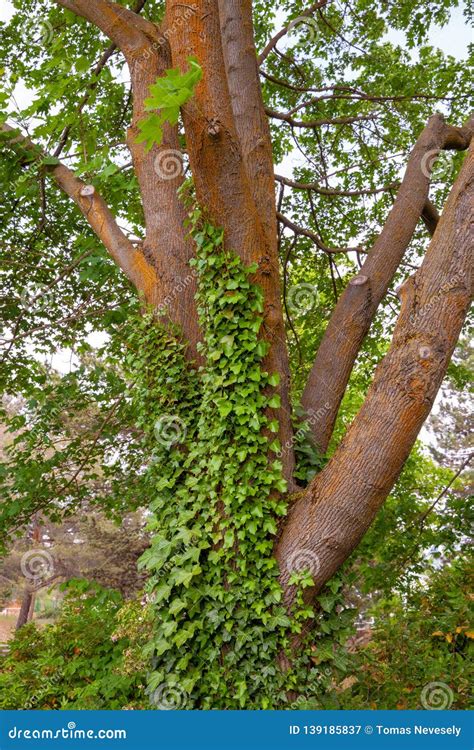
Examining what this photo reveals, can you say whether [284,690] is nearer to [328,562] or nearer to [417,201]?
[328,562]

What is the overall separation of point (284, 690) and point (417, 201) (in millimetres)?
3477

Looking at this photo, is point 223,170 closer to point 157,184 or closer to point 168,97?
point 168,97

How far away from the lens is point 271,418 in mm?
3514

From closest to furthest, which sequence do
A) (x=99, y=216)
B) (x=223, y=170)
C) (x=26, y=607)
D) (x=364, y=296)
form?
(x=223, y=170), (x=364, y=296), (x=99, y=216), (x=26, y=607)

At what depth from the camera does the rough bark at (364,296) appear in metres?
4.21

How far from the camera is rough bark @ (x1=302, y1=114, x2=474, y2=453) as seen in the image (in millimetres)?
4211

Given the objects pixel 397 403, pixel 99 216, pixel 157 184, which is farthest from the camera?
pixel 99 216

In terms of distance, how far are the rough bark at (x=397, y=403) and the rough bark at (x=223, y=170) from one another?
469 millimetres

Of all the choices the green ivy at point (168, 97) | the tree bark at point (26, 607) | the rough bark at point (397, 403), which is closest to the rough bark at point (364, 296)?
the rough bark at point (397, 403)

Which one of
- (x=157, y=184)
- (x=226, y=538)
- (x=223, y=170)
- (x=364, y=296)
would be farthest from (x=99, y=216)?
(x=226, y=538)

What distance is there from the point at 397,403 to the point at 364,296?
1.38 metres

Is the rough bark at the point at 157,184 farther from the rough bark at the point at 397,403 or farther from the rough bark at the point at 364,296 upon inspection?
the rough bark at the point at 397,403

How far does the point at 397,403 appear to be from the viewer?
311 cm

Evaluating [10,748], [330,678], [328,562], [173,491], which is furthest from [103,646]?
[328,562]
